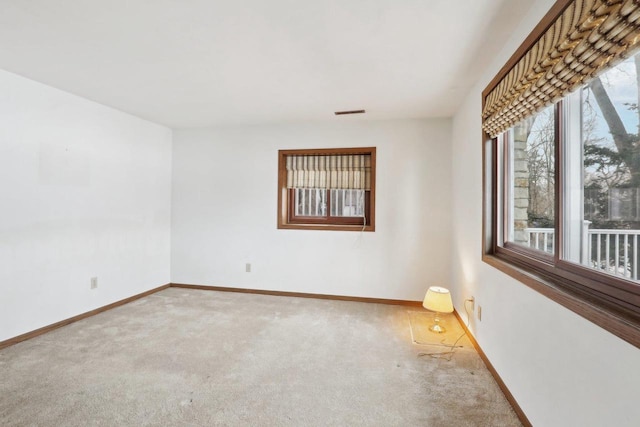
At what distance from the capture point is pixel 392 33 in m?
1.93

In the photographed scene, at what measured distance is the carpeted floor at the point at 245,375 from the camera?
1.78 meters

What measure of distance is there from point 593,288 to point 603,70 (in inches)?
34.3

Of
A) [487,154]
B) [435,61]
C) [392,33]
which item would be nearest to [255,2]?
[392,33]

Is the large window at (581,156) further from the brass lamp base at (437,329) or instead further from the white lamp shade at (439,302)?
the brass lamp base at (437,329)

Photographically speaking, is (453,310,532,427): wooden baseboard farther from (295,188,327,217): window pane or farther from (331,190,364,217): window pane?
(295,188,327,217): window pane

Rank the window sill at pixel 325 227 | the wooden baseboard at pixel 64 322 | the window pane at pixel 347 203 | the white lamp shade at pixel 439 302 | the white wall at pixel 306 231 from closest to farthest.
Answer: the wooden baseboard at pixel 64 322
the white lamp shade at pixel 439 302
the white wall at pixel 306 231
the window sill at pixel 325 227
the window pane at pixel 347 203

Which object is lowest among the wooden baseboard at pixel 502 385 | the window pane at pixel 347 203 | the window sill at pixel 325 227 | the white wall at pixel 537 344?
the wooden baseboard at pixel 502 385

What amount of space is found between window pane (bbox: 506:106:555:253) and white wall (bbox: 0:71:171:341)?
4001 mm

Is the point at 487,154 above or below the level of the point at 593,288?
above

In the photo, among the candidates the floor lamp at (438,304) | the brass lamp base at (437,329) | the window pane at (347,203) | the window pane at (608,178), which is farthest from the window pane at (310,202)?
the window pane at (608,178)

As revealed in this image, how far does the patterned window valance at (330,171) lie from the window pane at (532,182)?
188 cm

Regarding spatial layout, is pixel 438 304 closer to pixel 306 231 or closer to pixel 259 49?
pixel 306 231

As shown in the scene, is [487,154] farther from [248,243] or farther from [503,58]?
[248,243]

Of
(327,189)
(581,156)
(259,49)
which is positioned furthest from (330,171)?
(581,156)
